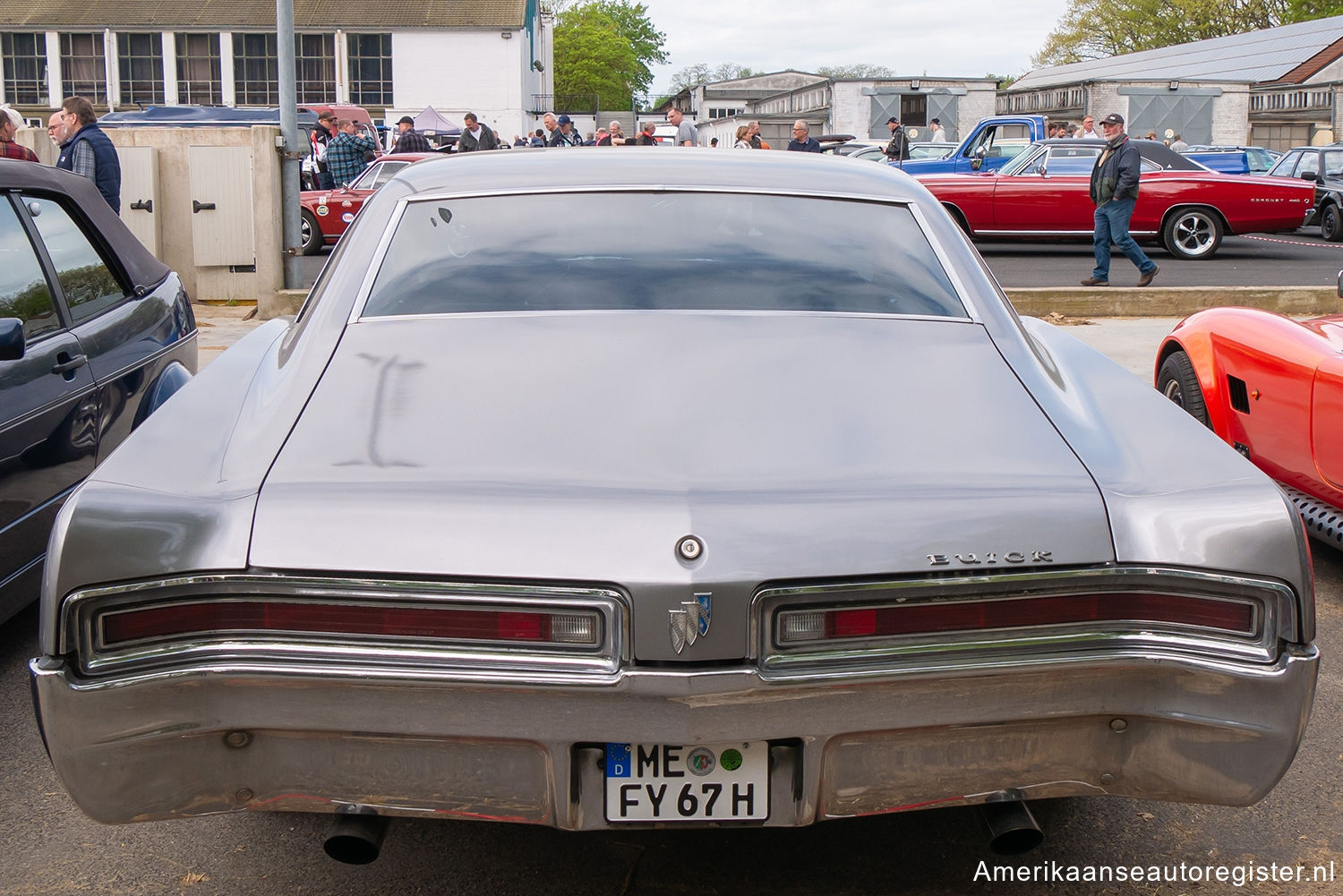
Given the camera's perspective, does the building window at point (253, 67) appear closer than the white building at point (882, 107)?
No

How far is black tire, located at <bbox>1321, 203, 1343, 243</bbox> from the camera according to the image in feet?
63.7

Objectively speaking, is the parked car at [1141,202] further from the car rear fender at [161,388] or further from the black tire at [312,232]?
the car rear fender at [161,388]

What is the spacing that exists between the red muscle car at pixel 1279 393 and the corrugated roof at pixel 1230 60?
41.4 m

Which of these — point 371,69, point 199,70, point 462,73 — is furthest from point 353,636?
point 199,70

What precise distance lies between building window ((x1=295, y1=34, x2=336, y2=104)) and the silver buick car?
53108mm

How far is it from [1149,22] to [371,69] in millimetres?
45253

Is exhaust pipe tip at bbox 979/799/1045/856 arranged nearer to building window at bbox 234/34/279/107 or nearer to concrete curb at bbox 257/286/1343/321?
concrete curb at bbox 257/286/1343/321

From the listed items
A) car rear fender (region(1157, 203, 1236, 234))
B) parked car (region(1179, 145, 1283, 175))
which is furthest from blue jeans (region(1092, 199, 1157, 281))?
parked car (region(1179, 145, 1283, 175))

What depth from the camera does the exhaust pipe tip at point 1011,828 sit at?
225cm

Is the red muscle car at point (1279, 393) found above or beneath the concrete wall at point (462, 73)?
beneath

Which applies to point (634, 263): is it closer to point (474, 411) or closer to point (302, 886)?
point (474, 411)

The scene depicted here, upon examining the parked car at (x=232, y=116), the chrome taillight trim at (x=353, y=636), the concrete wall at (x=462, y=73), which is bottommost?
the chrome taillight trim at (x=353, y=636)

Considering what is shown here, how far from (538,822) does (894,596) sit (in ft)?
2.32

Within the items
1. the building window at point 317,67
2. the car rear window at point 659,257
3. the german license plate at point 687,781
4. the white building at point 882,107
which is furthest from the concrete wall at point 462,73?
the german license plate at point 687,781
